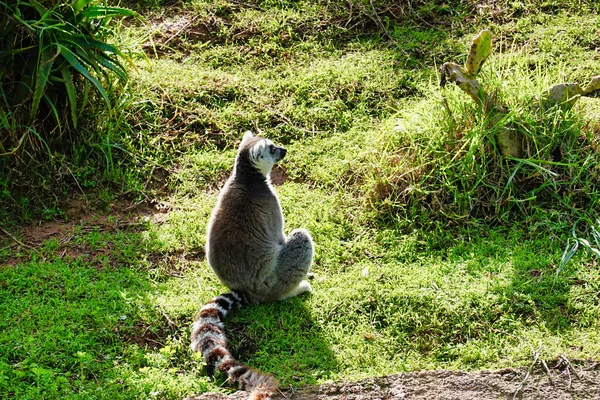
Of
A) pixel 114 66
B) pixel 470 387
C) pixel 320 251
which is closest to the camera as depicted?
pixel 470 387

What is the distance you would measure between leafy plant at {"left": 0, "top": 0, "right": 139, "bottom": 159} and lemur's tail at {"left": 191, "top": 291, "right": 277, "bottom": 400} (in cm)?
255

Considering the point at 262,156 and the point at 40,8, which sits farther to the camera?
the point at 40,8

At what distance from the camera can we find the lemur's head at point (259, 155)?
577 cm

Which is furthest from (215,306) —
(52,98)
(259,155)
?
(52,98)

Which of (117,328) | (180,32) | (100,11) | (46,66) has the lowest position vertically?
(117,328)

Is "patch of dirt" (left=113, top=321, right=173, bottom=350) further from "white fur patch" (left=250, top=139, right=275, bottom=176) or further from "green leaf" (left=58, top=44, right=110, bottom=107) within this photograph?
"green leaf" (left=58, top=44, right=110, bottom=107)

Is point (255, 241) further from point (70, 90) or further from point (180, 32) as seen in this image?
point (180, 32)

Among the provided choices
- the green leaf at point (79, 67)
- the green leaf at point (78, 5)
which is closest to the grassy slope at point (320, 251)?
the green leaf at point (79, 67)

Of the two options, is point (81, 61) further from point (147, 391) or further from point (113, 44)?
point (147, 391)

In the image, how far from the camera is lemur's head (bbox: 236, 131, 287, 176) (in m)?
5.77

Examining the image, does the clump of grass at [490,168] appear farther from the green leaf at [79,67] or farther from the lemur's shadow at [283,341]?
the green leaf at [79,67]

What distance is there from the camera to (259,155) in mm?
5777

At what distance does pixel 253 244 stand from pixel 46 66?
2683 millimetres

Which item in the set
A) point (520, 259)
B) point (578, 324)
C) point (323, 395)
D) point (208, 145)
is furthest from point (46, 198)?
point (578, 324)
